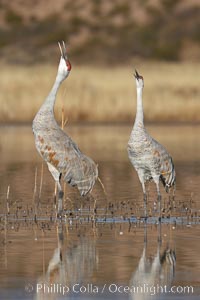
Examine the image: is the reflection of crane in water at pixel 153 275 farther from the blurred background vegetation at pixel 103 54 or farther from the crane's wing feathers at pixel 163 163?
the blurred background vegetation at pixel 103 54

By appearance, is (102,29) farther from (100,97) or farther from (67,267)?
(67,267)

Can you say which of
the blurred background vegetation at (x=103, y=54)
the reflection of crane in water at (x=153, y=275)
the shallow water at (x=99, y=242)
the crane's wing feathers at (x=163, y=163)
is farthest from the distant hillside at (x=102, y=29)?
the reflection of crane in water at (x=153, y=275)

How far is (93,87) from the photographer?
2956 centimetres

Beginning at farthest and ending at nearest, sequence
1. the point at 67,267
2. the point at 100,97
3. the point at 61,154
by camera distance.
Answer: the point at 100,97
the point at 61,154
the point at 67,267

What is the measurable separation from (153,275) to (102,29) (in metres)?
29.5

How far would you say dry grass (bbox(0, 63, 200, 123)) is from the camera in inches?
1122

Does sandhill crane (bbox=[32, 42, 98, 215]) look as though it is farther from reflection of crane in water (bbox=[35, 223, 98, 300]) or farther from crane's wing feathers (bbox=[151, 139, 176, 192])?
reflection of crane in water (bbox=[35, 223, 98, 300])

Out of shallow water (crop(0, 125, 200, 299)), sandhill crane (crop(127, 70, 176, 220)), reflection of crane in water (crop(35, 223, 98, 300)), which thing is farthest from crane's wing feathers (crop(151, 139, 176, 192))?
reflection of crane in water (crop(35, 223, 98, 300))

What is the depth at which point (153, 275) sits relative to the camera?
31.7 feet

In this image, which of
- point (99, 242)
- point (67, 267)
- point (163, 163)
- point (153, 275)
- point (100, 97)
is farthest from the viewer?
point (100, 97)

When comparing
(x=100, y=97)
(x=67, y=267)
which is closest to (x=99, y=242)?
(x=67, y=267)

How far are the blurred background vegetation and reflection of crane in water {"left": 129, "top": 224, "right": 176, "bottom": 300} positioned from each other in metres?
17.3

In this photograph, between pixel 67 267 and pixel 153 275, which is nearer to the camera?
pixel 153 275

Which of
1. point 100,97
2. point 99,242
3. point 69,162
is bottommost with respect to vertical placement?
point 99,242
